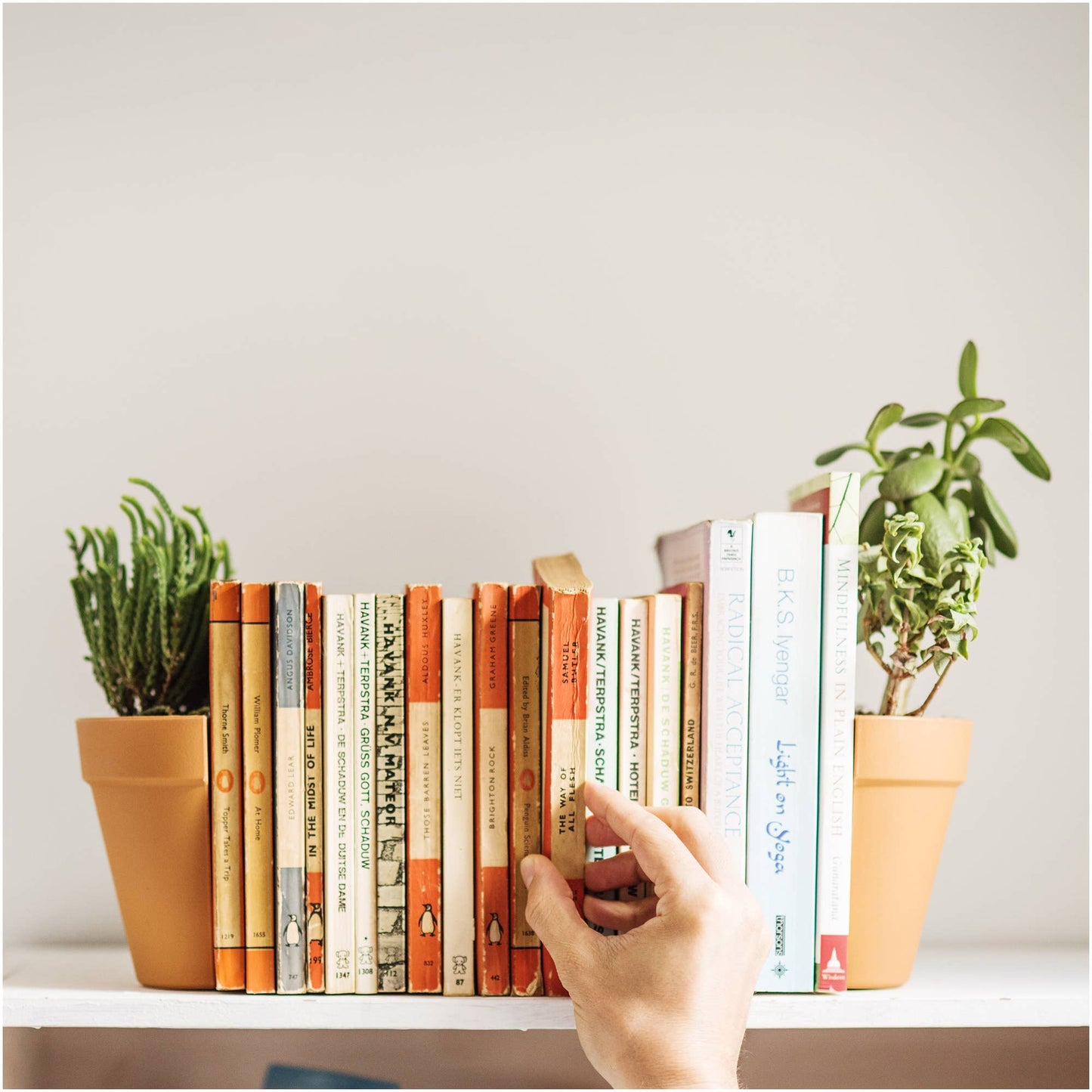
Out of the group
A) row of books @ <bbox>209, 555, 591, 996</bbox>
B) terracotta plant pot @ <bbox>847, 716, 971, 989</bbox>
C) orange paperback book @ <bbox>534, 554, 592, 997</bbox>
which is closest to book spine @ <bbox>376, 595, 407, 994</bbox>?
row of books @ <bbox>209, 555, 591, 996</bbox>

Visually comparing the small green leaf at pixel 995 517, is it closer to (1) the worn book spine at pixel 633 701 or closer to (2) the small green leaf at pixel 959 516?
(2) the small green leaf at pixel 959 516

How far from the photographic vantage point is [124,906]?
0.68m

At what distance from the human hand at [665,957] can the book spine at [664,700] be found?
4cm

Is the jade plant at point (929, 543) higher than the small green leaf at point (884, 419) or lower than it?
Answer: lower

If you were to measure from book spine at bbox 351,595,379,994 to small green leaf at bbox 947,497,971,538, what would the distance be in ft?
1.45

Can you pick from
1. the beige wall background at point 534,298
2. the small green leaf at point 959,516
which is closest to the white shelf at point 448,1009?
the beige wall background at point 534,298

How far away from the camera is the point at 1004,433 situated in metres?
0.76

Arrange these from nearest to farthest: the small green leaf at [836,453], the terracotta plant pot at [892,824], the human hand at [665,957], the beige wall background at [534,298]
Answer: the human hand at [665,957]
the terracotta plant pot at [892,824]
the small green leaf at [836,453]
the beige wall background at [534,298]

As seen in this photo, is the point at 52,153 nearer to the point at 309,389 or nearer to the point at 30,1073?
the point at 309,389

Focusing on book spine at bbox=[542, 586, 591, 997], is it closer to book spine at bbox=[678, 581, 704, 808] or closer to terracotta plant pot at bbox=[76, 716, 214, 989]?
book spine at bbox=[678, 581, 704, 808]

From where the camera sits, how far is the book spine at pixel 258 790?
2.12 feet

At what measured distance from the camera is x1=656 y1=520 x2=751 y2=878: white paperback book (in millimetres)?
658

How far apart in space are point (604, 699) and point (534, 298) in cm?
46

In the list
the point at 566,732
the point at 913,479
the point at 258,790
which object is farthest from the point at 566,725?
the point at 913,479
